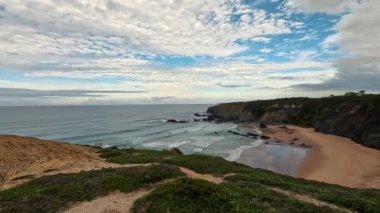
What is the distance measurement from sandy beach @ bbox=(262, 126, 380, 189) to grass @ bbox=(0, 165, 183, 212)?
19.8 metres

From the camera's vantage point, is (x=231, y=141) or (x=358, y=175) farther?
(x=231, y=141)

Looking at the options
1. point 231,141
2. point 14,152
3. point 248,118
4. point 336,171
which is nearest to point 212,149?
point 231,141

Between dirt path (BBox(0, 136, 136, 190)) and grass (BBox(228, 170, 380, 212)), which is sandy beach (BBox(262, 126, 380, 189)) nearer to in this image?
grass (BBox(228, 170, 380, 212))

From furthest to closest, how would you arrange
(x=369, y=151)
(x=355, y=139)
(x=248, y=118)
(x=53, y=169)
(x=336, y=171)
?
1. (x=248, y=118)
2. (x=355, y=139)
3. (x=369, y=151)
4. (x=336, y=171)
5. (x=53, y=169)

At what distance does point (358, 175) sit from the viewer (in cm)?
2970

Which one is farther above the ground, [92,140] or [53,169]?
[53,169]

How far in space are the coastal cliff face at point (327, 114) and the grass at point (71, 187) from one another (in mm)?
39714

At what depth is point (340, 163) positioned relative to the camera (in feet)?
116

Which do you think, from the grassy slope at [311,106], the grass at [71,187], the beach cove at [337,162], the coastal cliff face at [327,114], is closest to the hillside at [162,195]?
the grass at [71,187]

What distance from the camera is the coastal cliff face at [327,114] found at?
48.0 m

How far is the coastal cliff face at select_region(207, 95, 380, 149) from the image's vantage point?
48.0m

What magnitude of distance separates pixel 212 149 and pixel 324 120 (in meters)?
32.6

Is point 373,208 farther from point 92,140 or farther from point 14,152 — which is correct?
point 92,140

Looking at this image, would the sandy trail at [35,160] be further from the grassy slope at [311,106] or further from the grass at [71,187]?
the grassy slope at [311,106]
